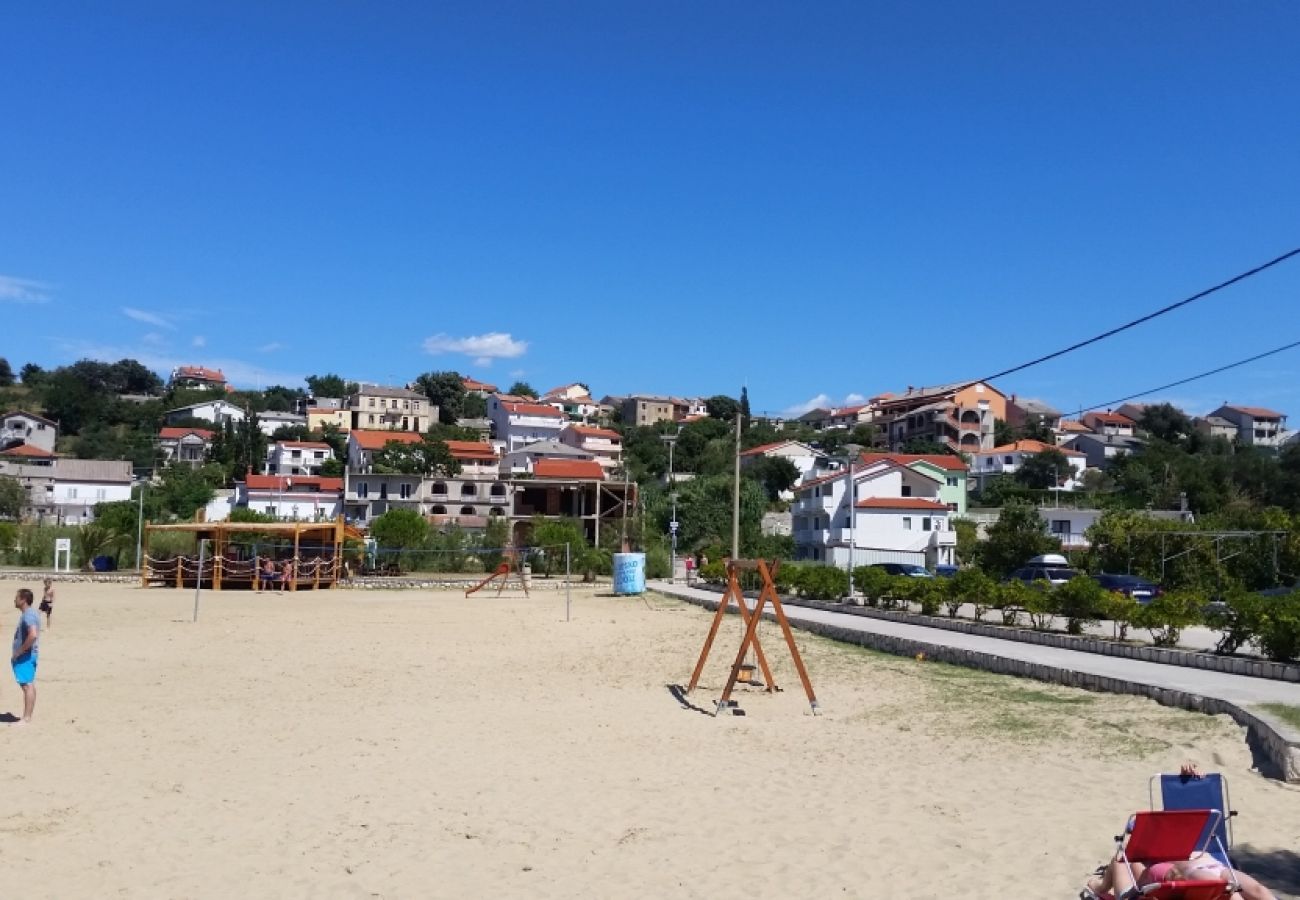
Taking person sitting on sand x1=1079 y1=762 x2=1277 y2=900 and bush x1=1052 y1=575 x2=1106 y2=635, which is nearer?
person sitting on sand x1=1079 y1=762 x2=1277 y2=900

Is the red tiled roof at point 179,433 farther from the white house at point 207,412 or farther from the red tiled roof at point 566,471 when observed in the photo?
the red tiled roof at point 566,471

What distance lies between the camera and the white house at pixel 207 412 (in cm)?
12131

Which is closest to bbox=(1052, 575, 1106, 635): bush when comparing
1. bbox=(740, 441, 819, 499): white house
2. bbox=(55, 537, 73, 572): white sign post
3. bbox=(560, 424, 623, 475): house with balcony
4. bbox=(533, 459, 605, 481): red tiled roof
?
bbox=(55, 537, 73, 572): white sign post

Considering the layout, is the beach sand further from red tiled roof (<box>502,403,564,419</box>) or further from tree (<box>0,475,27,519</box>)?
red tiled roof (<box>502,403,564,419</box>)

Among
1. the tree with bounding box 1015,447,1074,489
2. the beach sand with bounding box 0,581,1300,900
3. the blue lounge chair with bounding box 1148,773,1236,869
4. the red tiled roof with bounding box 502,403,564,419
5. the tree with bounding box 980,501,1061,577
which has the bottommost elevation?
the beach sand with bounding box 0,581,1300,900

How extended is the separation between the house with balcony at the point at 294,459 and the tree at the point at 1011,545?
72.3 metres

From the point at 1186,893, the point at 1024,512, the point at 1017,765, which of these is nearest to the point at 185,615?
the point at 1017,765

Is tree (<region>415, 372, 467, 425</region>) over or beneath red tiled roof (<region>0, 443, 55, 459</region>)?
over

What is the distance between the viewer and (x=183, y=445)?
107 m

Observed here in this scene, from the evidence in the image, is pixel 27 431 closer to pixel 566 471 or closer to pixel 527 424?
pixel 527 424

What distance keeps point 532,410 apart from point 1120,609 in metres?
96.7

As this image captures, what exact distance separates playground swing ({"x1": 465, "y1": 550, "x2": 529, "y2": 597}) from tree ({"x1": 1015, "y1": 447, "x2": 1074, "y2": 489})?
5362cm

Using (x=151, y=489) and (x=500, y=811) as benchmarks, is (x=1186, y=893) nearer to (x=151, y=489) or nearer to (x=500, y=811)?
(x=500, y=811)

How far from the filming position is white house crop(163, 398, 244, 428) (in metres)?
121
